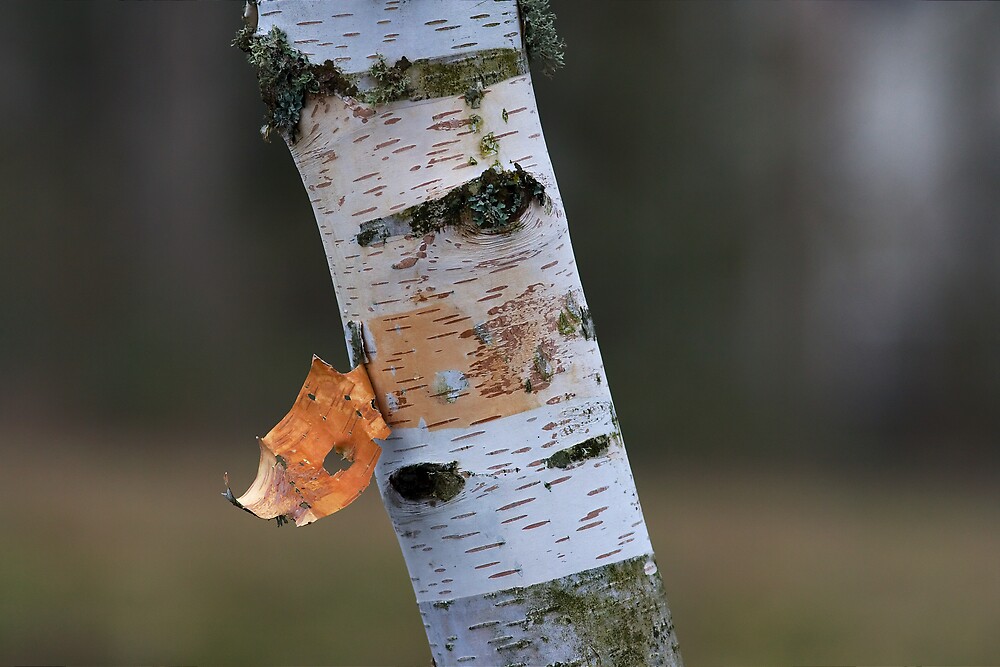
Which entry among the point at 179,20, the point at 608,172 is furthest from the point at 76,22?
the point at 608,172

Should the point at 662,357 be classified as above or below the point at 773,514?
above

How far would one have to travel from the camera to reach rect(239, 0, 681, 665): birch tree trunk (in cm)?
77

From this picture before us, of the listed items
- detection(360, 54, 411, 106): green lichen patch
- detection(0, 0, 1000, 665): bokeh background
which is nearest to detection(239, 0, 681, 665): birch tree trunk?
detection(360, 54, 411, 106): green lichen patch

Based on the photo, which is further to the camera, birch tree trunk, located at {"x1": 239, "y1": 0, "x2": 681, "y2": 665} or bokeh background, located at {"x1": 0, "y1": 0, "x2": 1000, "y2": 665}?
bokeh background, located at {"x1": 0, "y1": 0, "x2": 1000, "y2": 665}

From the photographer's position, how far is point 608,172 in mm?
5164

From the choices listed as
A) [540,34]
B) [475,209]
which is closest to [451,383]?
[475,209]

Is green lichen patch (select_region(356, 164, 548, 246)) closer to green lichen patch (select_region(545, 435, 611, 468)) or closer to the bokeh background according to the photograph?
green lichen patch (select_region(545, 435, 611, 468))

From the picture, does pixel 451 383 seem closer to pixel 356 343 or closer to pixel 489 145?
pixel 356 343

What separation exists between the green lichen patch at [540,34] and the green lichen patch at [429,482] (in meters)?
0.42

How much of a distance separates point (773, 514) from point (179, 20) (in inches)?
183

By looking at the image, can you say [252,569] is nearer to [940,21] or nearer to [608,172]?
[608,172]

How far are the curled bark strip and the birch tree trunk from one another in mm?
24

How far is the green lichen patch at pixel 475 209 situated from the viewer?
0.76 meters

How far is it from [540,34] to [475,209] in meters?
0.22
